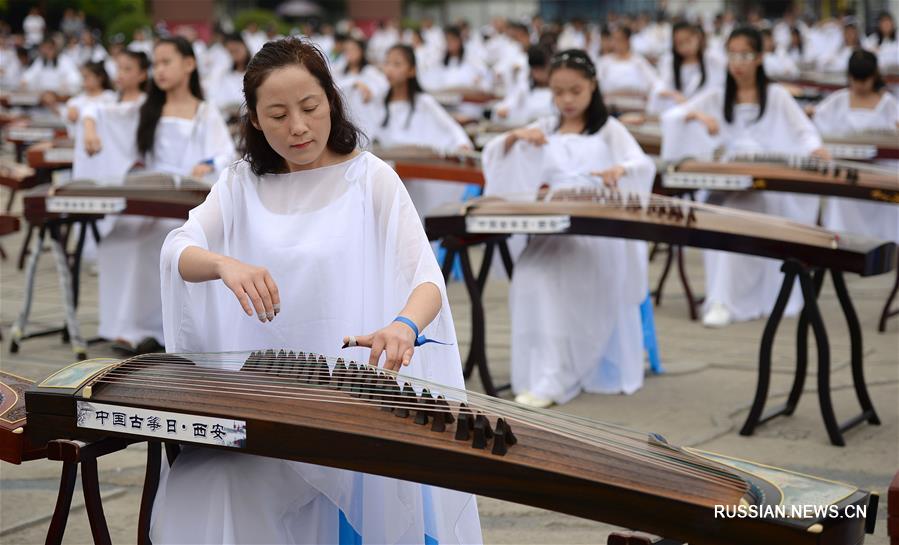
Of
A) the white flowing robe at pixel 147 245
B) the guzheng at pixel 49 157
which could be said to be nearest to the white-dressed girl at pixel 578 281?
the white flowing robe at pixel 147 245

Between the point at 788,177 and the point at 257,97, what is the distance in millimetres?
3204

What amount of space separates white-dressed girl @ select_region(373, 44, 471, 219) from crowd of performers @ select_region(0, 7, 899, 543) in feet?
0.05

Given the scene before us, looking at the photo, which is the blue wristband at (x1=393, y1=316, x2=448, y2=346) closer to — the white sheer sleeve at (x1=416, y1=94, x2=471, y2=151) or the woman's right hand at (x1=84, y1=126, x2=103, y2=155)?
the woman's right hand at (x1=84, y1=126, x2=103, y2=155)

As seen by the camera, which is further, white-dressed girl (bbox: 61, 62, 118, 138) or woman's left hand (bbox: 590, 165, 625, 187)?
white-dressed girl (bbox: 61, 62, 118, 138)

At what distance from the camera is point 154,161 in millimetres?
5781

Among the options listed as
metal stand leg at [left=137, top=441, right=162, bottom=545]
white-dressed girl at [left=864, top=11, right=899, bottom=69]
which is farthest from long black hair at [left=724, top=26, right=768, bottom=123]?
white-dressed girl at [left=864, top=11, right=899, bottom=69]

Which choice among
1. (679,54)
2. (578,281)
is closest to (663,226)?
(578,281)

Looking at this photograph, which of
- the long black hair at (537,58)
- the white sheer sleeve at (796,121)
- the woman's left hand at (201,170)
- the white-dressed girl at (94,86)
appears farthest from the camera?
the long black hair at (537,58)

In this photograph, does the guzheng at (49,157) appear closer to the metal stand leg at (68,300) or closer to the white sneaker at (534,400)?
the metal stand leg at (68,300)

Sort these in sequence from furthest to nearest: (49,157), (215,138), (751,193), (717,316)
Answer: (49,157) < (751,193) < (717,316) < (215,138)

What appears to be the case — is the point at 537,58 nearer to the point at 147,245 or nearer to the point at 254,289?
the point at 147,245

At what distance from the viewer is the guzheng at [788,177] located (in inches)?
194

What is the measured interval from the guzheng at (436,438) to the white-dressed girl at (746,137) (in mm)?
4170

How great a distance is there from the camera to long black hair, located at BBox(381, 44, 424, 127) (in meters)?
7.11
